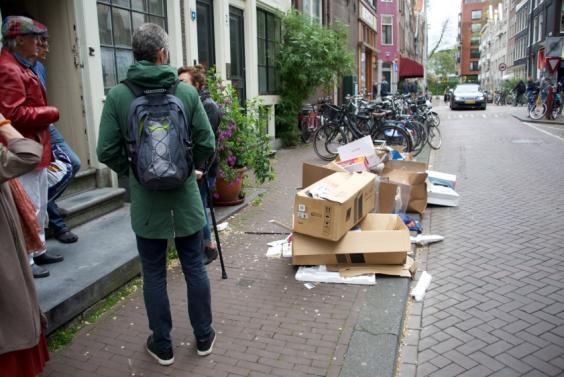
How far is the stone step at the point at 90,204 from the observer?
16.7 ft

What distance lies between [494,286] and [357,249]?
1189 millimetres

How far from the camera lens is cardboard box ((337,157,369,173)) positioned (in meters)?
6.00

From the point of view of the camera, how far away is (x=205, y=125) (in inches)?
119

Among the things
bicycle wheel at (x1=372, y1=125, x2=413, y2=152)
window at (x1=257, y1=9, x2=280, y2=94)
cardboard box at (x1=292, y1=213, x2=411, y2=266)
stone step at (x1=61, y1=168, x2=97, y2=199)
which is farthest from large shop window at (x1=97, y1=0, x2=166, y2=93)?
bicycle wheel at (x1=372, y1=125, x2=413, y2=152)

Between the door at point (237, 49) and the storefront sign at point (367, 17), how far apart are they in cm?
1540

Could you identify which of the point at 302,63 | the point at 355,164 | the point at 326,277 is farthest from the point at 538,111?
the point at 326,277

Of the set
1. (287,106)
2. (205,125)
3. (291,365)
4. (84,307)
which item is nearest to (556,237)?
(291,365)

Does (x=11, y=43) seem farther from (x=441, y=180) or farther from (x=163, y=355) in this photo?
(x=441, y=180)

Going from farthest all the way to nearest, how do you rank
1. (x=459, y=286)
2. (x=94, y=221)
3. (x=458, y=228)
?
1. (x=458, y=228)
2. (x=94, y=221)
3. (x=459, y=286)

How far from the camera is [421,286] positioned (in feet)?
14.4

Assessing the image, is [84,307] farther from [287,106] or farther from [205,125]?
[287,106]

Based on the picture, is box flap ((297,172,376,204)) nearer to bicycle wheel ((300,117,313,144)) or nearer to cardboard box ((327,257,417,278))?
cardboard box ((327,257,417,278))

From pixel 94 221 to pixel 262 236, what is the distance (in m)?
1.77

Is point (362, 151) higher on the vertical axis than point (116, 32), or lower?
lower
